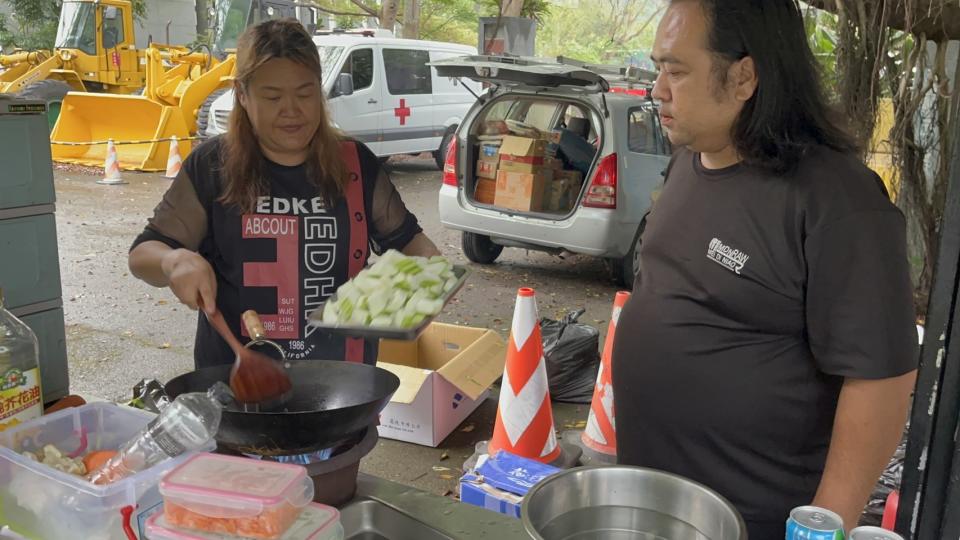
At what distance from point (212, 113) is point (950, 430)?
37.1 feet

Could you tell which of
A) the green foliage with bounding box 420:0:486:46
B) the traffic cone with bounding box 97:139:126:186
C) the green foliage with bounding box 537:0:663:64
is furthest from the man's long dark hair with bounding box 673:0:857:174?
the green foliage with bounding box 420:0:486:46

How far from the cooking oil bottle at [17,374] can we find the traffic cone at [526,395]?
7.66ft

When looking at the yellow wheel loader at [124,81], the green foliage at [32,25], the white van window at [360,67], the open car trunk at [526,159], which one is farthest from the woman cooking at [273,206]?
the green foliage at [32,25]

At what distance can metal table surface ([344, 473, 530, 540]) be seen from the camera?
1582 mm

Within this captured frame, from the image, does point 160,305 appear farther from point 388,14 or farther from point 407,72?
point 388,14

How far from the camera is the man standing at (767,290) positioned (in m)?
1.58

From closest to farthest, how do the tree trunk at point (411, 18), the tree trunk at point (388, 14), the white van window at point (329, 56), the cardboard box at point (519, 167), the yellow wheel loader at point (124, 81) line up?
the cardboard box at point (519, 167) → the white van window at point (329, 56) → the yellow wheel loader at point (124, 81) → the tree trunk at point (388, 14) → the tree trunk at point (411, 18)

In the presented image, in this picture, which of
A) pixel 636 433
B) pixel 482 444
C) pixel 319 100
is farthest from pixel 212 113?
pixel 636 433

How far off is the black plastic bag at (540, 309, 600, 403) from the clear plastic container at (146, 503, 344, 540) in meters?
3.56

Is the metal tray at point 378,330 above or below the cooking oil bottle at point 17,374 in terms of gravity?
above

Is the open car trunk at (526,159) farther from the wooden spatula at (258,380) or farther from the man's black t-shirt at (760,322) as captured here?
the wooden spatula at (258,380)

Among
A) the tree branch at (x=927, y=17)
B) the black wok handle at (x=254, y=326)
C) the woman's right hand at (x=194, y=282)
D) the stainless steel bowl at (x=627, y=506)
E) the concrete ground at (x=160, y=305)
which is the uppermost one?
the tree branch at (x=927, y=17)

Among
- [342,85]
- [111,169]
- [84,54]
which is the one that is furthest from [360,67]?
[84,54]

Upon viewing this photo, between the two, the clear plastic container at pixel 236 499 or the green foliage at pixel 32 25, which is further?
the green foliage at pixel 32 25
